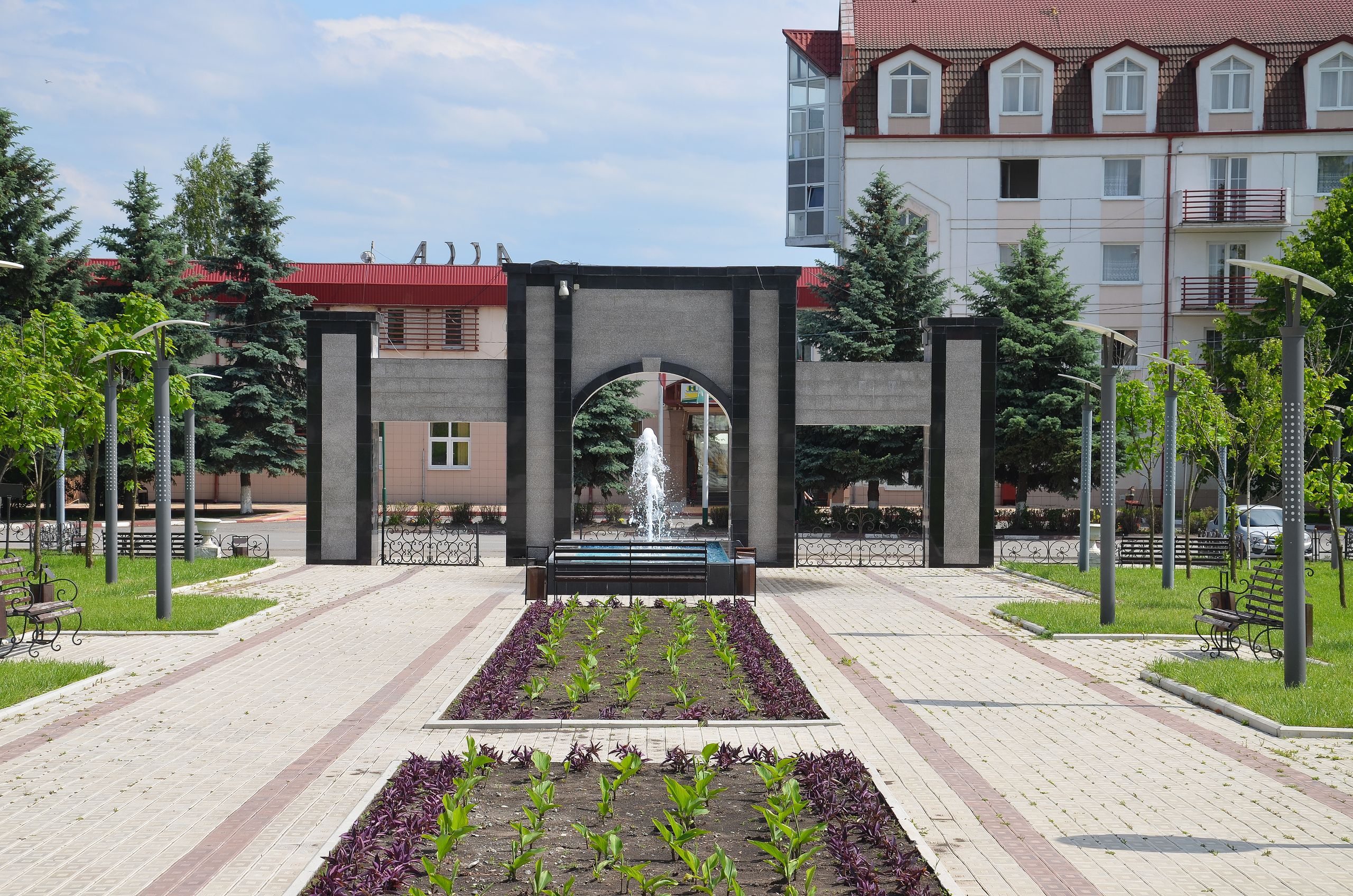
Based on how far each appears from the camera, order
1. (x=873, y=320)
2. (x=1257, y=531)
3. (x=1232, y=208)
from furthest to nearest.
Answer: (x=1232, y=208), (x=873, y=320), (x=1257, y=531)

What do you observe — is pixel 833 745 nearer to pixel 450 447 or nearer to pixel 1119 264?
pixel 1119 264

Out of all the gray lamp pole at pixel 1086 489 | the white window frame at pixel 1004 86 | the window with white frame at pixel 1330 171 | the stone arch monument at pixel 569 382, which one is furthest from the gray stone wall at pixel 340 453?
the window with white frame at pixel 1330 171

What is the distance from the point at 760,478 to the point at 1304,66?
29873 mm

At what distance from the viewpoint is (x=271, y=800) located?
7.79 m

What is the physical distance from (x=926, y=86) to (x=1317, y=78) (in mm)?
13528

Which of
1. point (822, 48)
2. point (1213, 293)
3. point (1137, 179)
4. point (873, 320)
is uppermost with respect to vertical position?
point (822, 48)

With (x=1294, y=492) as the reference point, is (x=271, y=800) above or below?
below

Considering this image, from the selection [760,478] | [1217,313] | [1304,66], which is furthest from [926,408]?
[1304,66]

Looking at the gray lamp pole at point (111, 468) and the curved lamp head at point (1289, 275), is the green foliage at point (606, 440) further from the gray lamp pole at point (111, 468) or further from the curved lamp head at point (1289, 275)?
the curved lamp head at point (1289, 275)

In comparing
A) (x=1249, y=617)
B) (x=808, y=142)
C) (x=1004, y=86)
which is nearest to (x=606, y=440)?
(x=808, y=142)

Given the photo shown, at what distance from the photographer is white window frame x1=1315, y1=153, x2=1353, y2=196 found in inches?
1618

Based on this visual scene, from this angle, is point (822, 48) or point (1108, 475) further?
point (822, 48)

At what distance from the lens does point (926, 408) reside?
24.7 m

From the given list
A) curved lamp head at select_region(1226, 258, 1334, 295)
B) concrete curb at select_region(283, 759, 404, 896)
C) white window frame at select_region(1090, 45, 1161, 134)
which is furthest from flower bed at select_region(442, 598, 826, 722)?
white window frame at select_region(1090, 45, 1161, 134)
